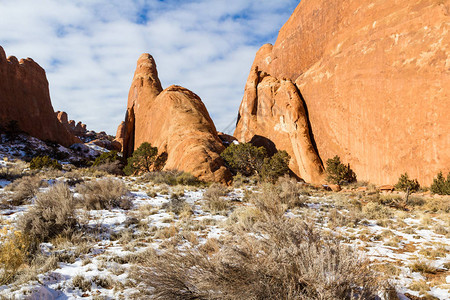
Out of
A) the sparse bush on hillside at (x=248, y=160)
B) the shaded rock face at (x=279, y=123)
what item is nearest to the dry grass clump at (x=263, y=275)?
the sparse bush on hillside at (x=248, y=160)

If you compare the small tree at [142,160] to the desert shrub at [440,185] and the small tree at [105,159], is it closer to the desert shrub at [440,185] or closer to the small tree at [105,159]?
the small tree at [105,159]

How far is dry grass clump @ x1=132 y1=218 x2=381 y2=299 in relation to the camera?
298 cm

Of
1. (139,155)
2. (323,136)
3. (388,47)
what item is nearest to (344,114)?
(323,136)

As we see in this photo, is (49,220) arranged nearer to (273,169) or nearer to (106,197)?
(106,197)

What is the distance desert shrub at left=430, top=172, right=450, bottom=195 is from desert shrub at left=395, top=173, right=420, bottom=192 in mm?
1170

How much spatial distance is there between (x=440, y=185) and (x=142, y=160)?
23.7 metres

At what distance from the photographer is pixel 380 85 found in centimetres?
2064

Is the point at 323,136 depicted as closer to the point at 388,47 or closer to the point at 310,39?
the point at 388,47

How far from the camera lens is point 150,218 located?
8336mm

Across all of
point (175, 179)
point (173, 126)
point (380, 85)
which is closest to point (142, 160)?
point (173, 126)

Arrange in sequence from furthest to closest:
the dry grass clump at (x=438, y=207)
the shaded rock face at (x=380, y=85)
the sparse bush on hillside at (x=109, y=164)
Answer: the sparse bush on hillside at (x=109, y=164), the shaded rock face at (x=380, y=85), the dry grass clump at (x=438, y=207)

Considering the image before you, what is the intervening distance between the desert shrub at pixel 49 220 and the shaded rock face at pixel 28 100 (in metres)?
39.9

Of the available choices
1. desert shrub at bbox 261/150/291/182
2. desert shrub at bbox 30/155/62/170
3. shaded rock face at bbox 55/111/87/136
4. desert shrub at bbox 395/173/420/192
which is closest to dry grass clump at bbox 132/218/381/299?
desert shrub at bbox 261/150/291/182

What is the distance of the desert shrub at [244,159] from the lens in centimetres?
2195
